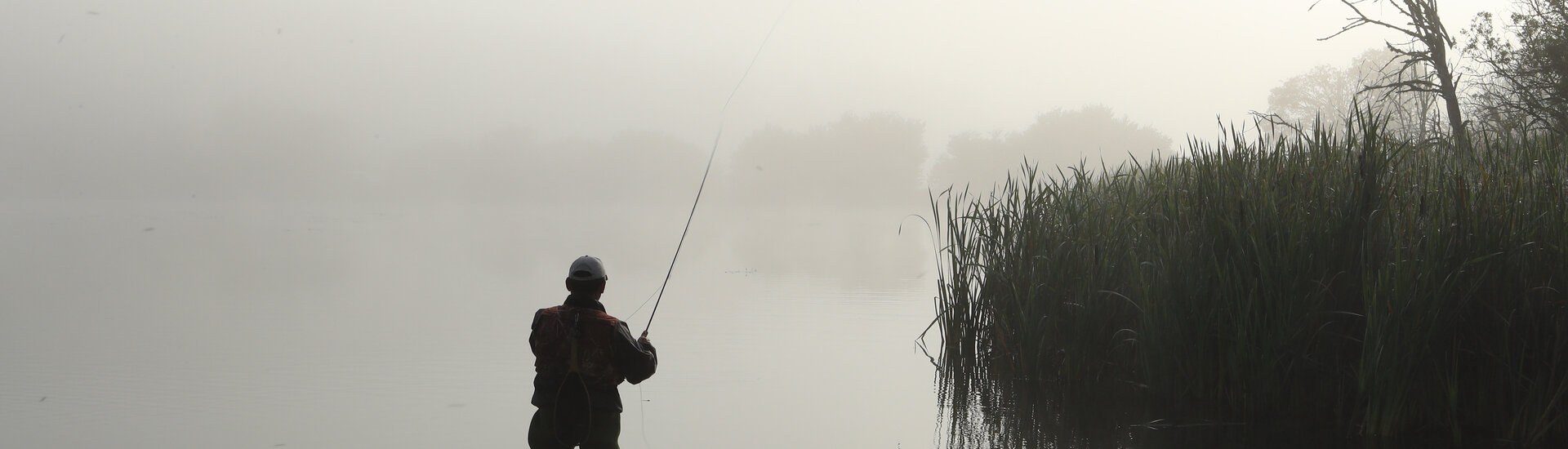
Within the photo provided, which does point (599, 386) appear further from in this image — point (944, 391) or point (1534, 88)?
point (1534, 88)

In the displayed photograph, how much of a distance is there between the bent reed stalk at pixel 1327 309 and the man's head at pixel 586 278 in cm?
251

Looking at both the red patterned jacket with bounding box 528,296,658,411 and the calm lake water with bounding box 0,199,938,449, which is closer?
the red patterned jacket with bounding box 528,296,658,411

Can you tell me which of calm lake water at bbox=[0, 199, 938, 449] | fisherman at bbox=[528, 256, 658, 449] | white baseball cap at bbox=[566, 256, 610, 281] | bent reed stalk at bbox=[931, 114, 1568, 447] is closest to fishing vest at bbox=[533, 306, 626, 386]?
fisherman at bbox=[528, 256, 658, 449]

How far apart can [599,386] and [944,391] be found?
373 centimetres

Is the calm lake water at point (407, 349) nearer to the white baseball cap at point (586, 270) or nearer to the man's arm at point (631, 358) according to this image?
the man's arm at point (631, 358)

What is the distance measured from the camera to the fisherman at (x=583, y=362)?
169 inches

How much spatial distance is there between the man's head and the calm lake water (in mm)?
1980

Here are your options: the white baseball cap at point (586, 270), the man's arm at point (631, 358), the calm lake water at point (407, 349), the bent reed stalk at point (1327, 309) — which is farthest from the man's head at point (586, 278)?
the bent reed stalk at point (1327, 309)

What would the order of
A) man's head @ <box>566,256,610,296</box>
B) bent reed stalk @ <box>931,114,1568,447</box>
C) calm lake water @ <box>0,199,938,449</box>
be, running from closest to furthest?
man's head @ <box>566,256,610,296</box> < bent reed stalk @ <box>931,114,1568,447</box> < calm lake water @ <box>0,199,938,449</box>

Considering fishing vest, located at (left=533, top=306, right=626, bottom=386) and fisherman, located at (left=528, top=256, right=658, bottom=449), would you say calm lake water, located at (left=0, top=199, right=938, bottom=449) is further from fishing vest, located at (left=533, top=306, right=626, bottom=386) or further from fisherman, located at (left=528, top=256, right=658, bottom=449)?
fishing vest, located at (left=533, top=306, right=626, bottom=386)

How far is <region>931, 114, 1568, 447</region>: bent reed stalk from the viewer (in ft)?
17.6

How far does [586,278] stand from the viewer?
4.27 metres

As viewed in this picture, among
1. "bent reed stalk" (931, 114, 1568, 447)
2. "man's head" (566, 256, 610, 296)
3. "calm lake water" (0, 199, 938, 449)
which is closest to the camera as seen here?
"man's head" (566, 256, 610, 296)

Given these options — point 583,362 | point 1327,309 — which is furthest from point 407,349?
point 1327,309
